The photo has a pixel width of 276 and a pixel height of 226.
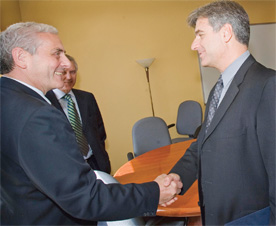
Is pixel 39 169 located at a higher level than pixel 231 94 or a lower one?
lower

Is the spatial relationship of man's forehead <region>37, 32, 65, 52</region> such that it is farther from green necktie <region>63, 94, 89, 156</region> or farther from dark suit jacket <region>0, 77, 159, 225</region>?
green necktie <region>63, 94, 89, 156</region>

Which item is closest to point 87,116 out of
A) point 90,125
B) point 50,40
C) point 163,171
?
point 90,125

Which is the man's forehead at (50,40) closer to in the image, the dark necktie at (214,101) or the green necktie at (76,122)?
the dark necktie at (214,101)

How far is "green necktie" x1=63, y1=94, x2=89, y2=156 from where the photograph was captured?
2.26m

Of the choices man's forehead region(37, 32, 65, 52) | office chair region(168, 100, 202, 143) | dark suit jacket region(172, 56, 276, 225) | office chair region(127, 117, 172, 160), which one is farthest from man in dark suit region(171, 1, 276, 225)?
office chair region(168, 100, 202, 143)

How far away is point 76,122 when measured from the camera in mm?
2309

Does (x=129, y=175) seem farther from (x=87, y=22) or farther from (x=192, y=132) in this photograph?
(x=87, y=22)

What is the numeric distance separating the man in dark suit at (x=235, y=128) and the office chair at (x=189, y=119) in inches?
103

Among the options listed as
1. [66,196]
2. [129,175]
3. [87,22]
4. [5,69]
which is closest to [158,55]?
[87,22]

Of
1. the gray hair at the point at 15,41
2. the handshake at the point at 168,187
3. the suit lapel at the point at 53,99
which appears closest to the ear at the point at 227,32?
the handshake at the point at 168,187

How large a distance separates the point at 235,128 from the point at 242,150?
9cm

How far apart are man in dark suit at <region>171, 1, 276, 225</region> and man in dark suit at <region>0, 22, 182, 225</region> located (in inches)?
11.4

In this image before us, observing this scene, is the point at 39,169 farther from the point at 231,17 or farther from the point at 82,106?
the point at 82,106

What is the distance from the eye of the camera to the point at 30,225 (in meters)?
0.93
